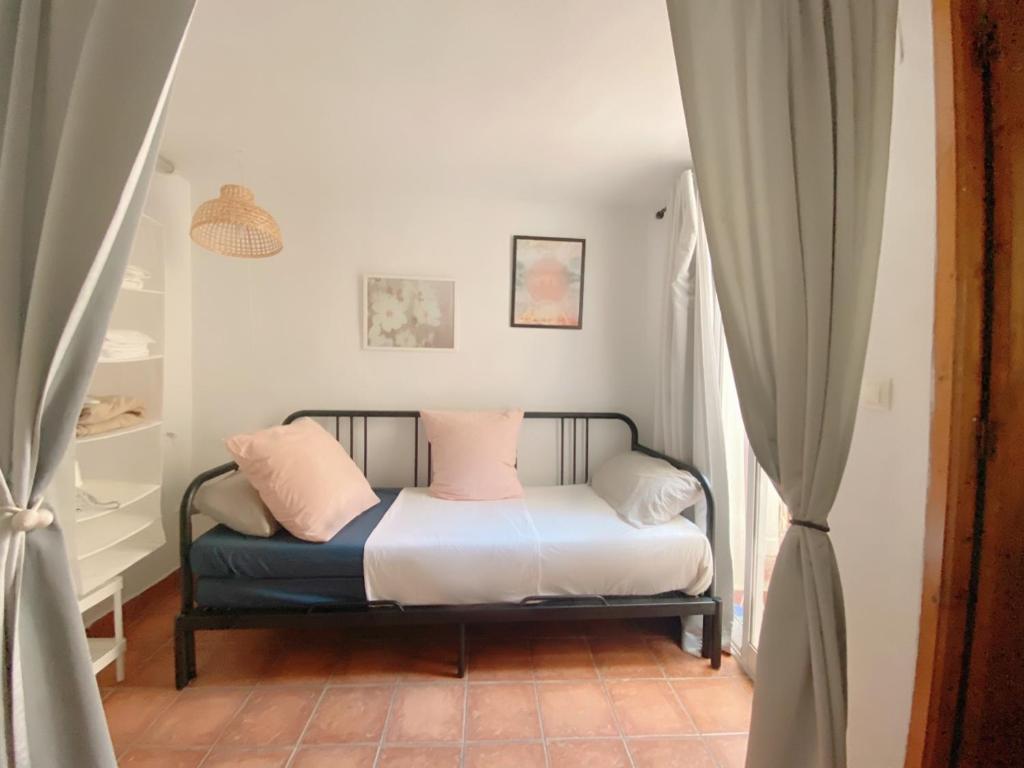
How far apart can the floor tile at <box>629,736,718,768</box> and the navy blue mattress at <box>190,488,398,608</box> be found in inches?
44.7

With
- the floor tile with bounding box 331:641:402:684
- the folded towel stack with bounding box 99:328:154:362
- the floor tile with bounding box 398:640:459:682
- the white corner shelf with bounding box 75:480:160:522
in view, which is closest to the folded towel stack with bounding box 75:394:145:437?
the folded towel stack with bounding box 99:328:154:362

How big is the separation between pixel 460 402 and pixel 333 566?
1232 mm

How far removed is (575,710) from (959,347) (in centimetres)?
168

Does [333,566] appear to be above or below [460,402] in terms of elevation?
below

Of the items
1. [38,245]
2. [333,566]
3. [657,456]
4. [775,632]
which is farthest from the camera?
[657,456]

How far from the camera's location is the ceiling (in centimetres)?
128

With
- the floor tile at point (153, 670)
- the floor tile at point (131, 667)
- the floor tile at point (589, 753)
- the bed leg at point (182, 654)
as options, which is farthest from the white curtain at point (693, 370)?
the floor tile at point (131, 667)

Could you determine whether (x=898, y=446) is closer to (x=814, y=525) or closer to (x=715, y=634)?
(x=814, y=525)

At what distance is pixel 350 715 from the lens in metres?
1.56

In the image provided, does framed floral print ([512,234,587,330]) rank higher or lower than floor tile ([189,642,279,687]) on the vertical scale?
higher

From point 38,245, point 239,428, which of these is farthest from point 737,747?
point 239,428

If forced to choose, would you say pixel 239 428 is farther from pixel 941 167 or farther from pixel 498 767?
pixel 941 167

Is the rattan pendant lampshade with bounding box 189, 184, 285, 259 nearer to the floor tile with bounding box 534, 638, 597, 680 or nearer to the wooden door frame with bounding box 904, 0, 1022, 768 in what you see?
the wooden door frame with bounding box 904, 0, 1022, 768

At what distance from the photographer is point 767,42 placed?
0.87 m
